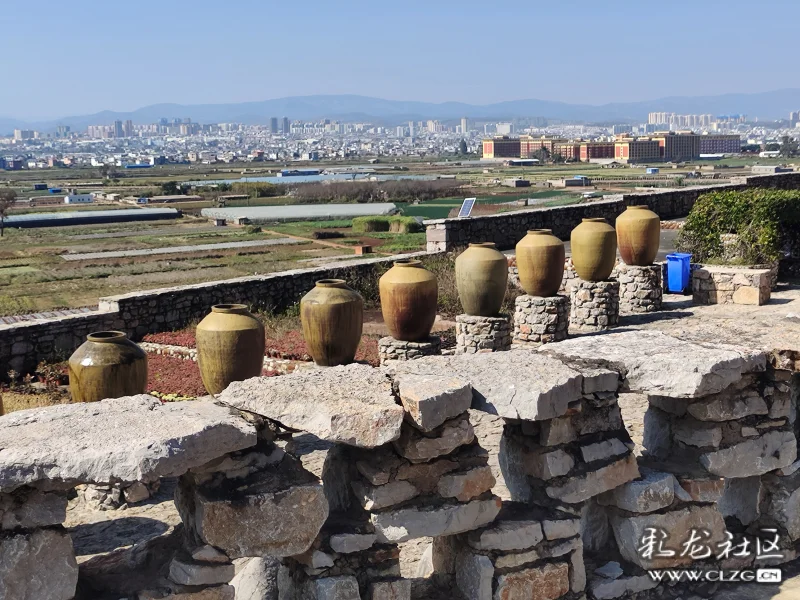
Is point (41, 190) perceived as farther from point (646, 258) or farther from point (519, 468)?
point (519, 468)

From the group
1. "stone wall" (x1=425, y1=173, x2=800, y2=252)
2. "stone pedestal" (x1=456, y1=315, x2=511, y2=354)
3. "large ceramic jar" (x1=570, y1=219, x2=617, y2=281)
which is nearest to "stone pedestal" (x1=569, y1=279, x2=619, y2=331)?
"large ceramic jar" (x1=570, y1=219, x2=617, y2=281)

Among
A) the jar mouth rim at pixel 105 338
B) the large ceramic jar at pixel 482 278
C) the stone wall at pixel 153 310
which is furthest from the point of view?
the stone wall at pixel 153 310

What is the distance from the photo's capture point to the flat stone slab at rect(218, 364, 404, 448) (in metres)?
4.59

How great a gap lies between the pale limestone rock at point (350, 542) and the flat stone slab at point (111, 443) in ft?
2.28

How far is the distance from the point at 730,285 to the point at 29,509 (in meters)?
11.7

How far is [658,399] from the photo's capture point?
19.2 feet

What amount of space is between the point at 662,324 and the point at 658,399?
23.3 ft

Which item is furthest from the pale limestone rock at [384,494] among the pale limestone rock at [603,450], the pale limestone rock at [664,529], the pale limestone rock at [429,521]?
the pale limestone rock at [664,529]

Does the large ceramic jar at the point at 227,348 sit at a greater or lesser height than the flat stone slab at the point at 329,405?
lesser

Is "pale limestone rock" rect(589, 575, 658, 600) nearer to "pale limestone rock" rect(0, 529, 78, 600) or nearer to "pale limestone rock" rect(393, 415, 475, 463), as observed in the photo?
"pale limestone rock" rect(393, 415, 475, 463)

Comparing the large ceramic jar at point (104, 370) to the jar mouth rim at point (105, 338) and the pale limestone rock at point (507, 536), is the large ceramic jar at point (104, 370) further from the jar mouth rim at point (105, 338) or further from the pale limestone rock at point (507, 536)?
the pale limestone rock at point (507, 536)

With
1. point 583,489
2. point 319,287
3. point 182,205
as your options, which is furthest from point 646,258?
point 182,205

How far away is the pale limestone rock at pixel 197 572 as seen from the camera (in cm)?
439

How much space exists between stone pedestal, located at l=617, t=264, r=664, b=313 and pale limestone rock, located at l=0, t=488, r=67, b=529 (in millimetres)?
11038
